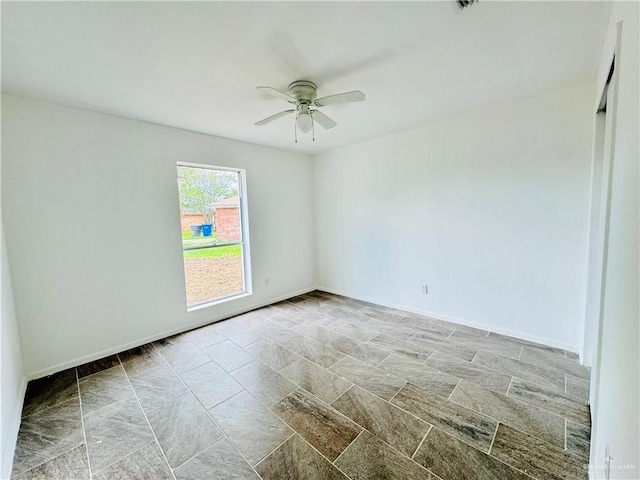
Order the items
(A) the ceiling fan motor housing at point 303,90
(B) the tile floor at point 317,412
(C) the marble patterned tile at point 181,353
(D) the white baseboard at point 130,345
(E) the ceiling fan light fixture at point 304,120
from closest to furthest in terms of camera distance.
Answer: (B) the tile floor at point 317,412
(A) the ceiling fan motor housing at point 303,90
(E) the ceiling fan light fixture at point 304,120
(D) the white baseboard at point 130,345
(C) the marble patterned tile at point 181,353

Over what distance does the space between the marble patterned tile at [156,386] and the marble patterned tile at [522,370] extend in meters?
2.68

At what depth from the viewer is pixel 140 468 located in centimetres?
150

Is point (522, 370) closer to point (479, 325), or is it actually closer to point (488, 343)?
point (488, 343)

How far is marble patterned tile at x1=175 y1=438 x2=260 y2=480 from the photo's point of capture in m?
1.43

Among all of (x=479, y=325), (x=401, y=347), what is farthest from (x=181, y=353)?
(x=479, y=325)

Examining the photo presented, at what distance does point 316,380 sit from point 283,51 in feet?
8.37

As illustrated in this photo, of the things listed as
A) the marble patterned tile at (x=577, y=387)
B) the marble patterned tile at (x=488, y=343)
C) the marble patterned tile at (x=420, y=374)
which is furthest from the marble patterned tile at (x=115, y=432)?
the marble patterned tile at (x=577, y=387)

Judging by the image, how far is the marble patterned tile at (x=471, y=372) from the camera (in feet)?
6.93

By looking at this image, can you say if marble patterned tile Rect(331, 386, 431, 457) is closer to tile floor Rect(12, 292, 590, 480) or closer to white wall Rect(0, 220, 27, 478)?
tile floor Rect(12, 292, 590, 480)

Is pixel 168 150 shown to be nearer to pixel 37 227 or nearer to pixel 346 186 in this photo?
pixel 37 227

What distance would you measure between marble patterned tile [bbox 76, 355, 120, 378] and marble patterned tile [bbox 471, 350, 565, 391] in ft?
11.6

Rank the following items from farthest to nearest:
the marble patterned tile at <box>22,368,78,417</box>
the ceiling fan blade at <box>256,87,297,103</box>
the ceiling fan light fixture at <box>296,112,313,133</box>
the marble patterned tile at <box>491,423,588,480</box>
Answer: the ceiling fan light fixture at <box>296,112,313,133</box> < the marble patterned tile at <box>22,368,78,417</box> < the ceiling fan blade at <box>256,87,297,103</box> < the marble patterned tile at <box>491,423,588,480</box>

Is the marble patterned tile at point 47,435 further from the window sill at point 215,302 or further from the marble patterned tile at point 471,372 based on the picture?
the marble patterned tile at point 471,372

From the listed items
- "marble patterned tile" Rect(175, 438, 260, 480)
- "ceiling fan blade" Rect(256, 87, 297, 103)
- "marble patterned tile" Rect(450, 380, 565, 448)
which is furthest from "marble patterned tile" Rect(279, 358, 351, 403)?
"ceiling fan blade" Rect(256, 87, 297, 103)
